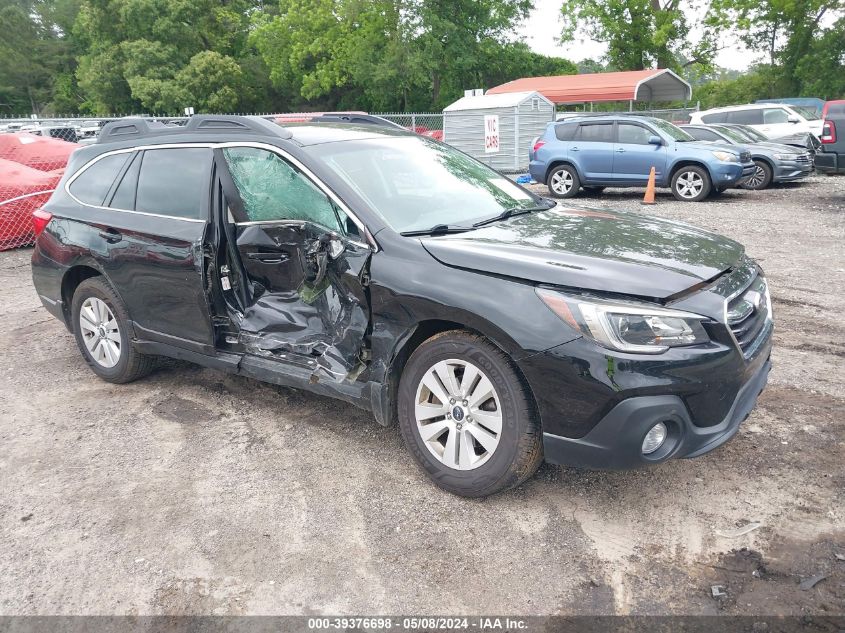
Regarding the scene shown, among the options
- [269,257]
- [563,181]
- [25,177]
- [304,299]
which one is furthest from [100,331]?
[563,181]

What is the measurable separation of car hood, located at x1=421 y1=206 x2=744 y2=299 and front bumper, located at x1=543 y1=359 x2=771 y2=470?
0.47 metres

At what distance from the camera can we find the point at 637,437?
285 cm

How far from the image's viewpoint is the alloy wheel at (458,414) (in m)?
3.15

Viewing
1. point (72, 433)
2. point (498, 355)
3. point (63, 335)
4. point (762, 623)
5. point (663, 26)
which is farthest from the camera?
point (663, 26)

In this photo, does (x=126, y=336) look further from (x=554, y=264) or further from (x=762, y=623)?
(x=762, y=623)

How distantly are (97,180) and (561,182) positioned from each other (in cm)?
1151

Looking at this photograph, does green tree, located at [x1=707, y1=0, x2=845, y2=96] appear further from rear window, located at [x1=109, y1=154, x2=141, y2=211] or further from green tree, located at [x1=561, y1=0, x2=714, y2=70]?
rear window, located at [x1=109, y1=154, x2=141, y2=211]

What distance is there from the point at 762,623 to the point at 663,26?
131 feet

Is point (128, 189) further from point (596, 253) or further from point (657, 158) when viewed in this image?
point (657, 158)

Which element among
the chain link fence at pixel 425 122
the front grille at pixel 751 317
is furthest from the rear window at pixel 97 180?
the chain link fence at pixel 425 122

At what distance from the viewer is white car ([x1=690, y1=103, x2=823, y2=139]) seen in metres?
19.0

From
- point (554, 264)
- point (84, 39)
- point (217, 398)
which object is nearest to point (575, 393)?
point (554, 264)

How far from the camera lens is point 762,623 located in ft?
8.13

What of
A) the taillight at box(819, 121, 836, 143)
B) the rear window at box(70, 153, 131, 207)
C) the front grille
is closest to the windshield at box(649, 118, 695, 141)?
the taillight at box(819, 121, 836, 143)
